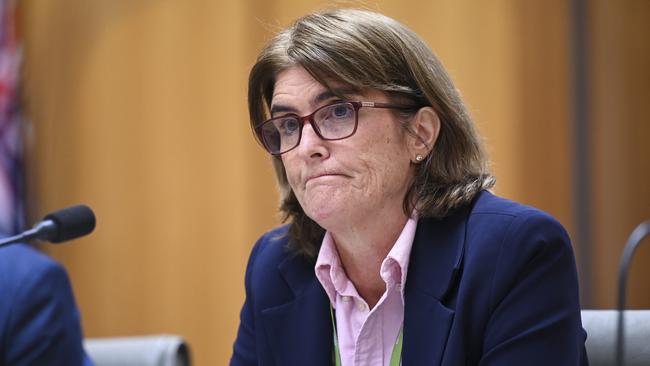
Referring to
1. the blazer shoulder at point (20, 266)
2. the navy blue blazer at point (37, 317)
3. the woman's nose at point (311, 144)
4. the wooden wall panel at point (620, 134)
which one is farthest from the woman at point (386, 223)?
the wooden wall panel at point (620, 134)

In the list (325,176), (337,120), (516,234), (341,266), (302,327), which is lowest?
(302,327)

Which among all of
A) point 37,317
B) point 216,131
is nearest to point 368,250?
point 37,317

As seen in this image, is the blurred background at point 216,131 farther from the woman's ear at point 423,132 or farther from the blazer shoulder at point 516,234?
the blazer shoulder at point 516,234

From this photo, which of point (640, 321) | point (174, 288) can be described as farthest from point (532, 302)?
point (174, 288)

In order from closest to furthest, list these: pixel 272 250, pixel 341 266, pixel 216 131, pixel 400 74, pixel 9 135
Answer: pixel 400 74 → pixel 341 266 → pixel 272 250 → pixel 216 131 → pixel 9 135

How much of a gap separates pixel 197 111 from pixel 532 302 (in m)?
2.70

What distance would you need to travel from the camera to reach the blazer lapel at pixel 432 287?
1619mm

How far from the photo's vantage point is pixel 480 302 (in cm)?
159

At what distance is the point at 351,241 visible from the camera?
1.83 metres

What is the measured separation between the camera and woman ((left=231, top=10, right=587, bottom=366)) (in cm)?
159

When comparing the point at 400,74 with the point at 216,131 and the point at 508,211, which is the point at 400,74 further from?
the point at 216,131

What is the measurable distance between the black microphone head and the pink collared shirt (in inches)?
19.0

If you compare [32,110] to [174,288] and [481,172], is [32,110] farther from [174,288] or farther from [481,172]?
[481,172]

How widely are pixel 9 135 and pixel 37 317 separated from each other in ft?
8.12
